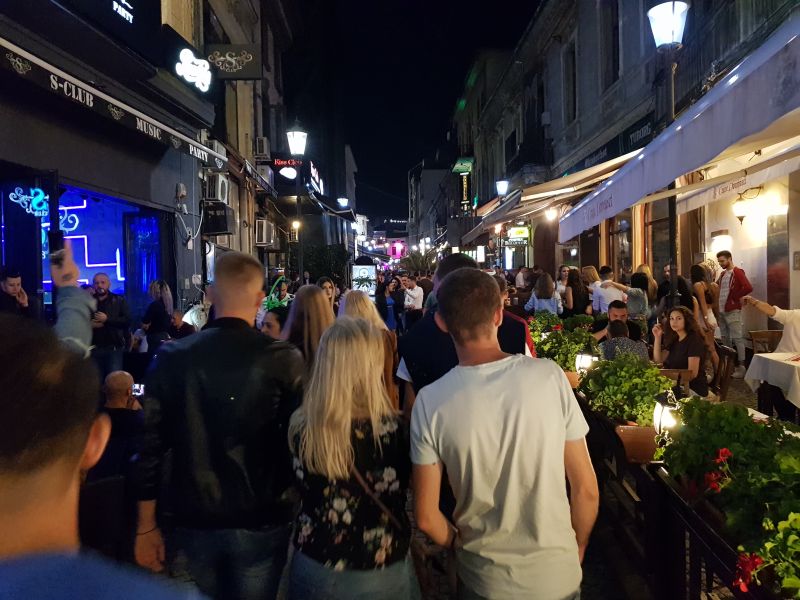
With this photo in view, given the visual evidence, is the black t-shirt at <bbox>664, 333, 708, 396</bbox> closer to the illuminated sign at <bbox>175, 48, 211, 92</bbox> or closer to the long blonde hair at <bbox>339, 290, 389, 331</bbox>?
the long blonde hair at <bbox>339, 290, 389, 331</bbox>

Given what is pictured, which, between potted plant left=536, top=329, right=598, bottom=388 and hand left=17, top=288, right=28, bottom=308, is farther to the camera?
hand left=17, top=288, right=28, bottom=308

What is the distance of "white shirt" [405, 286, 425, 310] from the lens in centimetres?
1477

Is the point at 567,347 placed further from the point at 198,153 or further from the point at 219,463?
the point at 198,153

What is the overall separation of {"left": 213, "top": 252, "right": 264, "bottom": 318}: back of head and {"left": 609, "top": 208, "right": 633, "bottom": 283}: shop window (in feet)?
45.4

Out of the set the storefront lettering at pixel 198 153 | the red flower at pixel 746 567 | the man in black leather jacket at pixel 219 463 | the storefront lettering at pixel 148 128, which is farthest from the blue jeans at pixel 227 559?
the storefront lettering at pixel 198 153

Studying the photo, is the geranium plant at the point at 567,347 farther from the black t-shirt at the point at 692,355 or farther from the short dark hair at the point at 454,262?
the short dark hair at the point at 454,262

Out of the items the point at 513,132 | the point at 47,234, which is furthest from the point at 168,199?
the point at 513,132

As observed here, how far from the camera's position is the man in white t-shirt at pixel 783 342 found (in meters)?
6.30

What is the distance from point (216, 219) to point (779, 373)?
441 inches

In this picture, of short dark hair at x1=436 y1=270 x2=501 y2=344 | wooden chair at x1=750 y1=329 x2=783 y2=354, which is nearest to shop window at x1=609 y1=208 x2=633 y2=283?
wooden chair at x1=750 y1=329 x2=783 y2=354

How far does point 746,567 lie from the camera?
6.75 feet

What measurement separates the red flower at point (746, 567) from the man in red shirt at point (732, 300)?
801 centimetres

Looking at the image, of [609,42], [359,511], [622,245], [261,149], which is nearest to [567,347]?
[359,511]

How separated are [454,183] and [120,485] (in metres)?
52.5
